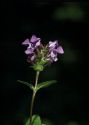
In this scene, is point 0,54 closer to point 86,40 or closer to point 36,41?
point 86,40

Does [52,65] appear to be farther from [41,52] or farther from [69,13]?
[41,52]

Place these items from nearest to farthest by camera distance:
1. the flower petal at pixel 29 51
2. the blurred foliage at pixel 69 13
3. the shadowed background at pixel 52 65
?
1. the flower petal at pixel 29 51
2. the shadowed background at pixel 52 65
3. the blurred foliage at pixel 69 13

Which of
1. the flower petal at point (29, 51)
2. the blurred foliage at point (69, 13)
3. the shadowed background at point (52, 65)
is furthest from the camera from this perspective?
the blurred foliage at point (69, 13)

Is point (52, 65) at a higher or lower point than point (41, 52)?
higher

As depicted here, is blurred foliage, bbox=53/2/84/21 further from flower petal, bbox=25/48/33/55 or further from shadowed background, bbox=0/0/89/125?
flower petal, bbox=25/48/33/55

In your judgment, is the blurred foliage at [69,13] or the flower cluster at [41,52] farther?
the blurred foliage at [69,13]

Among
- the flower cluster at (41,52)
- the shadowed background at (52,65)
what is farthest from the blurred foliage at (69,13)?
the flower cluster at (41,52)

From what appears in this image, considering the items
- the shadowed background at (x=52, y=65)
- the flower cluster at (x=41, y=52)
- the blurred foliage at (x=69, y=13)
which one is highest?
the blurred foliage at (x=69, y=13)

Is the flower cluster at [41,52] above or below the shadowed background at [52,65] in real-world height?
below

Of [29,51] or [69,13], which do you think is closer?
[29,51]

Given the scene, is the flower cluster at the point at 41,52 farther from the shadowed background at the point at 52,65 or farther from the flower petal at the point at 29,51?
the shadowed background at the point at 52,65

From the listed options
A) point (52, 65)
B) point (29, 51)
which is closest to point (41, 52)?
point (29, 51)
